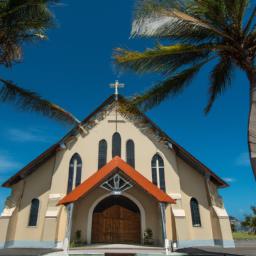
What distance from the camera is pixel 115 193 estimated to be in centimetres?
1412

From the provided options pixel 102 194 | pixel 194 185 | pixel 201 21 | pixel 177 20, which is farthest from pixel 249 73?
pixel 102 194

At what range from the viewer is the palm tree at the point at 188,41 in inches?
320

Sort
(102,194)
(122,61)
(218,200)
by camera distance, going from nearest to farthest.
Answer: (122,61)
(102,194)
(218,200)

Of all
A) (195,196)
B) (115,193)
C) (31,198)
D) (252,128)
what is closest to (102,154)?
(115,193)

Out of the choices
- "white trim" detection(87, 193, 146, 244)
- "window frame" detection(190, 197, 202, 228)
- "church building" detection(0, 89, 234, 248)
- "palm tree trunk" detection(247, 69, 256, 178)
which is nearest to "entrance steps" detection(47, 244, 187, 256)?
"church building" detection(0, 89, 234, 248)

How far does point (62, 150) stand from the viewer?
688 inches

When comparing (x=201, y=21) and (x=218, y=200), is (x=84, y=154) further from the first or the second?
(x=201, y=21)

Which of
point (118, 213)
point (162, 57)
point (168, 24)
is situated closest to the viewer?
point (168, 24)

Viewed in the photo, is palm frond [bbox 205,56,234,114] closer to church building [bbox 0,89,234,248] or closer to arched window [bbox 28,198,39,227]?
church building [bbox 0,89,234,248]

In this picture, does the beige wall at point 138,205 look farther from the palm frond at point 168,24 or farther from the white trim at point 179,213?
the palm frond at point 168,24

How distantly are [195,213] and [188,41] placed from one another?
11921 mm

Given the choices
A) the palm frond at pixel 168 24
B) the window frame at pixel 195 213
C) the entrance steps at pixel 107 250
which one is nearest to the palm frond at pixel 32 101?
the palm frond at pixel 168 24

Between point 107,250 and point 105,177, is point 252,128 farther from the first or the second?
point 107,250

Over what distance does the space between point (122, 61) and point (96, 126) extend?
34.8 ft
